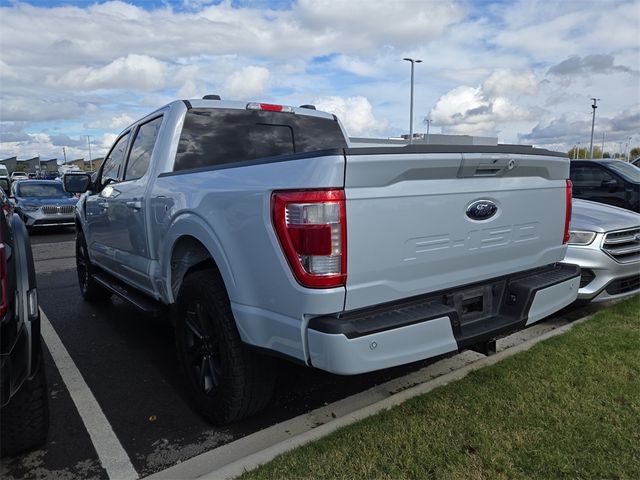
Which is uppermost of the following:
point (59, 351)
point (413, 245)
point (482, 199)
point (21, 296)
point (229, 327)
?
point (482, 199)

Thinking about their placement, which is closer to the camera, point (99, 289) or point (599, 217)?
point (599, 217)

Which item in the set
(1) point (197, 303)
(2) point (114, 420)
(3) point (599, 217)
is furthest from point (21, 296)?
(3) point (599, 217)

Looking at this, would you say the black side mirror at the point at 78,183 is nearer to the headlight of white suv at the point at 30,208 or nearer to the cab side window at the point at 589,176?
the cab side window at the point at 589,176

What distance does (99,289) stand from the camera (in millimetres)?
5957

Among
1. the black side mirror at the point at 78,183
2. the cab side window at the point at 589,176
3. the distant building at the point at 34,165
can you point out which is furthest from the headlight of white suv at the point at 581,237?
the distant building at the point at 34,165

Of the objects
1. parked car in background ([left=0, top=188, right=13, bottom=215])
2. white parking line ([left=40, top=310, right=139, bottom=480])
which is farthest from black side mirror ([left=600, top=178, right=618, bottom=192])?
parked car in background ([left=0, top=188, right=13, bottom=215])

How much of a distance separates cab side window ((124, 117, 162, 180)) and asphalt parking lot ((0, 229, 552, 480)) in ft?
5.07

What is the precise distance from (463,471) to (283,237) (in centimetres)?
142

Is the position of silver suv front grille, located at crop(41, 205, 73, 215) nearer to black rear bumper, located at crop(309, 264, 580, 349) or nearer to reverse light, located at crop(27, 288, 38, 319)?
reverse light, located at crop(27, 288, 38, 319)

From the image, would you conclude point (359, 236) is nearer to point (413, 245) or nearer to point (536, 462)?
point (413, 245)

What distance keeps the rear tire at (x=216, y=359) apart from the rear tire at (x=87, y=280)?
307 cm

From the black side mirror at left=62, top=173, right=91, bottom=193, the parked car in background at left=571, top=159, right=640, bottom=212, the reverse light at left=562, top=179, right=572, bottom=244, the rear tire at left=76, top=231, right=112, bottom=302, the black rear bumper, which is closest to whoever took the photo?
the black rear bumper

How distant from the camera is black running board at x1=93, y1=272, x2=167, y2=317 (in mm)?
3801

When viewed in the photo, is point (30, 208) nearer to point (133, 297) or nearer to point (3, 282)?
point (133, 297)
